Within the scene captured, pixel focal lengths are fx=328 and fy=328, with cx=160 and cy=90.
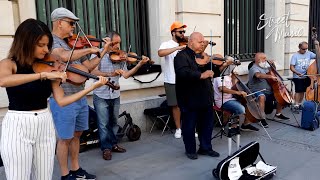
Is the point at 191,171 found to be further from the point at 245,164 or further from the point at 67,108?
the point at 67,108

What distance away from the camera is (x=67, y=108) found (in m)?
3.34

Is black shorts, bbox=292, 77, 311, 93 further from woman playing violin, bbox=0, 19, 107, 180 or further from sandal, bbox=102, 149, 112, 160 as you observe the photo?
woman playing violin, bbox=0, 19, 107, 180

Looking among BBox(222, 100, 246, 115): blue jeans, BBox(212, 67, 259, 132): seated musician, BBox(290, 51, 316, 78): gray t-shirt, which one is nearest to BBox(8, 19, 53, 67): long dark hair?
BBox(212, 67, 259, 132): seated musician

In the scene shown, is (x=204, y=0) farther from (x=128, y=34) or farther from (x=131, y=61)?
(x=131, y=61)

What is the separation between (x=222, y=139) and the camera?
552 cm

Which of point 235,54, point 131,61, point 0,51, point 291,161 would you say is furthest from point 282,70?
point 0,51

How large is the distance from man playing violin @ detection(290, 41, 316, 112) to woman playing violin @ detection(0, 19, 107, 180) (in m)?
6.58

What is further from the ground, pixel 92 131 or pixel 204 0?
pixel 204 0

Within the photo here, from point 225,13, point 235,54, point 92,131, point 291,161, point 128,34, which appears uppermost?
point 225,13

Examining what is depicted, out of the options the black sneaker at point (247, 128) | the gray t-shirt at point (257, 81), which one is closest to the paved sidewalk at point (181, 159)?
the black sneaker at point (247, 128)

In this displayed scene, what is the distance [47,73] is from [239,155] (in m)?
2.32

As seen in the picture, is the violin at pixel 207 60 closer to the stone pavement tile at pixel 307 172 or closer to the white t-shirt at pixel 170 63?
the white t-shirt at pixel 170 63

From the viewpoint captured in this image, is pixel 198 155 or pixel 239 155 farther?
pixel 198 155

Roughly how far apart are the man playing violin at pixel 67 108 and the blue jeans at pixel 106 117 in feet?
2.90
